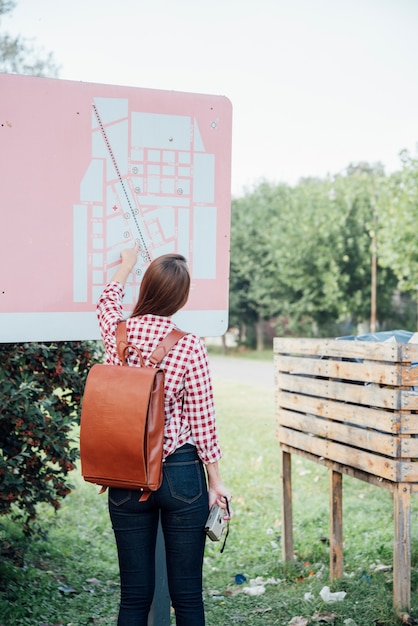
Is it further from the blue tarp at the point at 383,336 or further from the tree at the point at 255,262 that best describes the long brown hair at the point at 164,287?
the tree at the point at 255,262

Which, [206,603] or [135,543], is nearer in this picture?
[135,543]

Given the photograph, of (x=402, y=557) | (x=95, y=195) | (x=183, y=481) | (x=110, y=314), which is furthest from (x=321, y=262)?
(x=183, y=481)

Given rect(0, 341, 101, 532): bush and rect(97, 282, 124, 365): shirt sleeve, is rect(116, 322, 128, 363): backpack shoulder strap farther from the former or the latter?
rect(0, 341, 101, 532): bush

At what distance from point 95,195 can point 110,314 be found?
2.36 feet

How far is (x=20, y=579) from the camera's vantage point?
504 centimetres

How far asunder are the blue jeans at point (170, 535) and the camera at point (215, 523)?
0.08 ft

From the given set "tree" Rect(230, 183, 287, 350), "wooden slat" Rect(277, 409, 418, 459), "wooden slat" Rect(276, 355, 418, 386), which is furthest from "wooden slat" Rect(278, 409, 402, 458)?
"tree" Rect(230, 183, 287, 350)

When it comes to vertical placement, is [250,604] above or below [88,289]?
below

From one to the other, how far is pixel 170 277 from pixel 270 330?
4048 cm

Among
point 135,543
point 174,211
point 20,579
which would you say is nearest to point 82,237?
point 174,211

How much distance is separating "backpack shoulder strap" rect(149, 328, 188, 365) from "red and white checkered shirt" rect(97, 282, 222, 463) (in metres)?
0.02

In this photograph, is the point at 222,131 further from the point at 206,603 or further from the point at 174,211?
the point at 206,603

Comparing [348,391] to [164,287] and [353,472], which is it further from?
[164,287]

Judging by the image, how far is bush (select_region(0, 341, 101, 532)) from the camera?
4.68 metres
